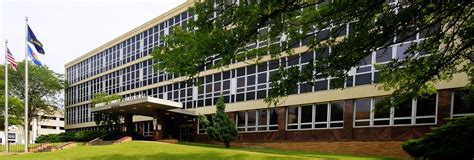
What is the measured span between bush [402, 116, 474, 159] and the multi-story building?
138 inches

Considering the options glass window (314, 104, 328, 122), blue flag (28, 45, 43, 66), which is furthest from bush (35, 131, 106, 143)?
glass window (314, 104, 328, 122)

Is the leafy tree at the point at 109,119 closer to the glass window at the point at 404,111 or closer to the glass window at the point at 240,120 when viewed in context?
the glass window at the point at 240,120

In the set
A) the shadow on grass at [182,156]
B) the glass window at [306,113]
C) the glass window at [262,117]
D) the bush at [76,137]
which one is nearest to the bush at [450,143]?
the shadow on grass at [182,156]

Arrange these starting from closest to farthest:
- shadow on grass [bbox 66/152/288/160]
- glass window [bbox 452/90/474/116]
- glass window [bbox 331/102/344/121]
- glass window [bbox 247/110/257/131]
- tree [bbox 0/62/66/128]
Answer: shadow on grass [bbox 66/152/288/160], glass window [bbox 452/90/474/116], glass window [bbox 331/102/344/121], glass window [bbox 247/110/257/131], tree [bbox 0/62/66/128]

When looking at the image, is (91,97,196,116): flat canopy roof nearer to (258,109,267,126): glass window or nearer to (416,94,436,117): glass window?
(258,109,267,126): glass window

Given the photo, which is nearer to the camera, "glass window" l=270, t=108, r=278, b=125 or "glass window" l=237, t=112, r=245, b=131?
"glass window" l=270, t=108, r=278, b=125

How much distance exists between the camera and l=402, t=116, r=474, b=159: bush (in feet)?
49.0

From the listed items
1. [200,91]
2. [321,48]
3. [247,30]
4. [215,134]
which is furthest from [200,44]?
[200,91]

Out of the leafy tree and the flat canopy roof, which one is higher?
the flat canopy roof

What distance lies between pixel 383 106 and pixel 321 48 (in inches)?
227

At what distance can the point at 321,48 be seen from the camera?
8.14 metres

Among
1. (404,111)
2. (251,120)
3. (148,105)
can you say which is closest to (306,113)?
(251,120)

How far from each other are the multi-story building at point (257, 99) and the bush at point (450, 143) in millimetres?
3502

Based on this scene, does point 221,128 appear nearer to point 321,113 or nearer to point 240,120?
point 240,120
